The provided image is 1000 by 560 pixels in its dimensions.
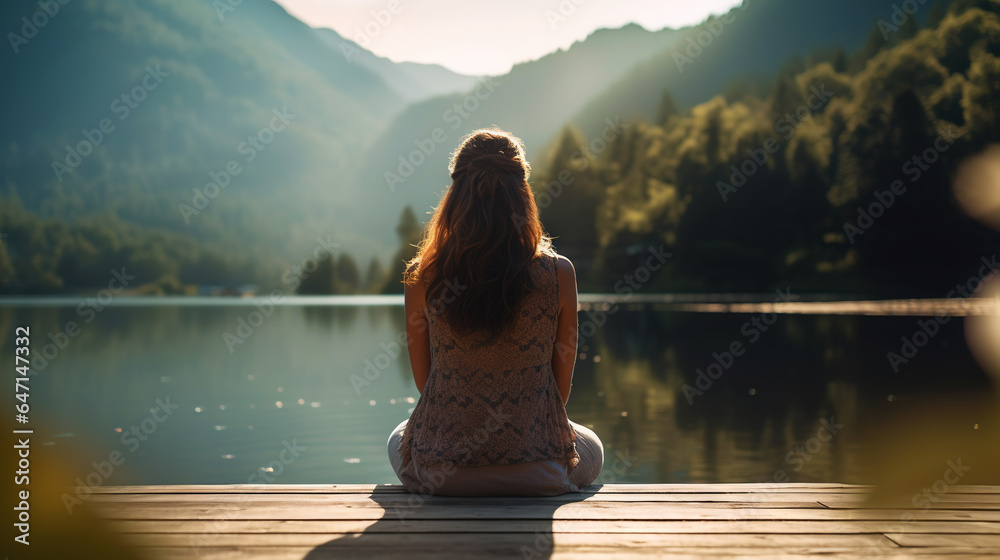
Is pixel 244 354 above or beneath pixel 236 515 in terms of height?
beneath

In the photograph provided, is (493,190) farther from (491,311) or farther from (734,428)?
(734,428)

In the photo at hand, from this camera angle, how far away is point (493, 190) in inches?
142

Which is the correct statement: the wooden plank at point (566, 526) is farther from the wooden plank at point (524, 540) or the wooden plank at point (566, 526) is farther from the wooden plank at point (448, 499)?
the wooden plank at point (448, 499)

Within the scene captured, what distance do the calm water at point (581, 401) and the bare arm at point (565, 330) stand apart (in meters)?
2.27

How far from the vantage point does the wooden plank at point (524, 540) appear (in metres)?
2.98

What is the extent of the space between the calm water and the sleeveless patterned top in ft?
5.35

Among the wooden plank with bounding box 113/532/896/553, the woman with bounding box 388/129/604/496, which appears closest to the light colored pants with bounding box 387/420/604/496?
the woman with bounding box 388/129/604/496

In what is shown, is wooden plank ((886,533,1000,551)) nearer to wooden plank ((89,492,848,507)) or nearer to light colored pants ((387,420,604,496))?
wooden plank ((89,492,848,507))

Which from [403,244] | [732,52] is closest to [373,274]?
[403,244]

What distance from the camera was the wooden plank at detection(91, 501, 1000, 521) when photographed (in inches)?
131

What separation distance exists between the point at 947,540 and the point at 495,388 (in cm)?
202

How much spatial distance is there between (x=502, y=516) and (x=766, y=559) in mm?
1108

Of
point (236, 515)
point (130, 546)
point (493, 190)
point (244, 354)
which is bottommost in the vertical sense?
point (244, 354)

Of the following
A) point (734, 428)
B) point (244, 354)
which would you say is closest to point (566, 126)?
point (244, 354)
